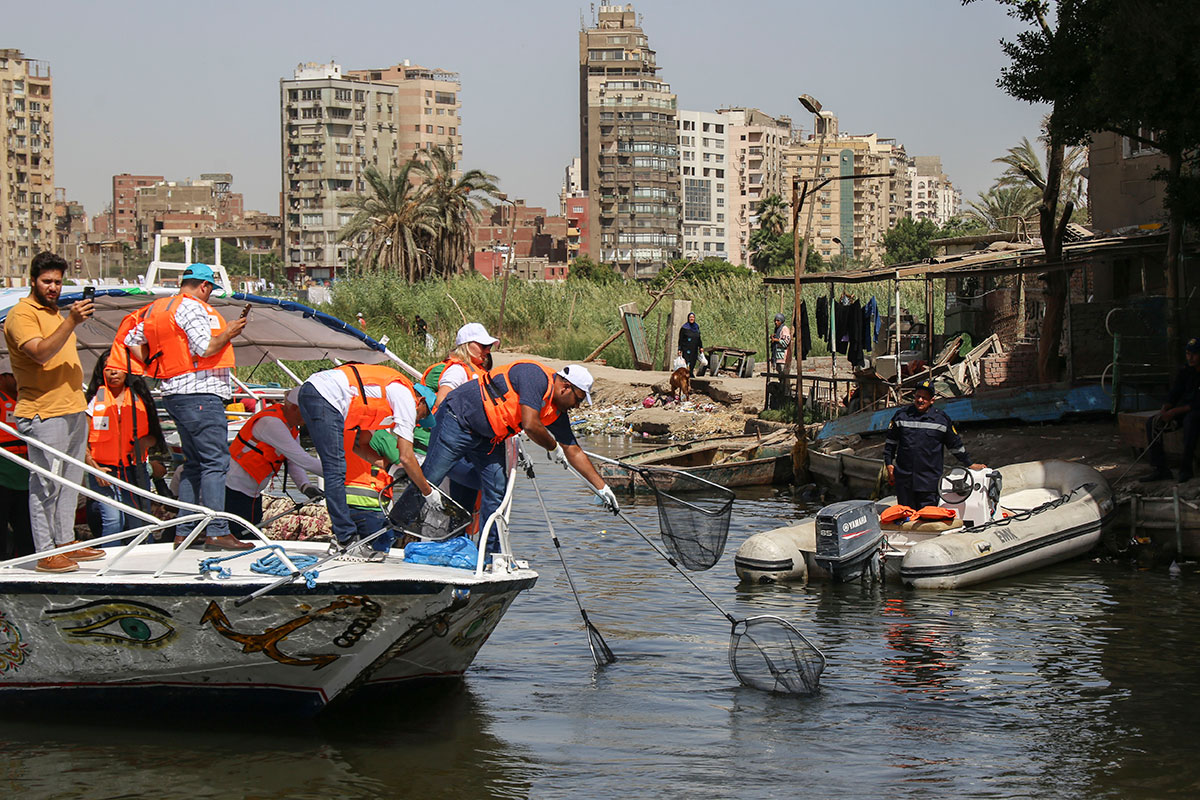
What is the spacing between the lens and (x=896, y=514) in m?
14.1

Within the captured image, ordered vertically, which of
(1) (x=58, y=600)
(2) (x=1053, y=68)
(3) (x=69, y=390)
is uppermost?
(2) (x=1053, y=68)

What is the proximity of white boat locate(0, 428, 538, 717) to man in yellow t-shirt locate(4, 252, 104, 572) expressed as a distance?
1.04ft

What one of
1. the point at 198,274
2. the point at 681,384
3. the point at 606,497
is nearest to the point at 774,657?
the point at 606,497

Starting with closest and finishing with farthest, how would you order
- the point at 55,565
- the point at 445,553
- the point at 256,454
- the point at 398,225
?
the point at 55,565 → the point at 445,553 → the point at 256,454 → the point at 398,225

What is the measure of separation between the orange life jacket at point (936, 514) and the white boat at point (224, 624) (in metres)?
6.55

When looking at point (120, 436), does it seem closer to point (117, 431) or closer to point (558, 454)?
point (117, 431)

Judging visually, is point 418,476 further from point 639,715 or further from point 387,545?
point 639,715

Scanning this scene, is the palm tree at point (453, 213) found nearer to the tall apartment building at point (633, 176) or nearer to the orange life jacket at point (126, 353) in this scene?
the orange life jacket at point (126, 353)

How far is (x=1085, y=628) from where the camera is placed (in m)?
11.6

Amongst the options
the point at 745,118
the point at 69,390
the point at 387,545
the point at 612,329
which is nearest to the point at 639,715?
the point at 387,545

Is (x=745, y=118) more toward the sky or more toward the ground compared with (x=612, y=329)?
more toward the sky

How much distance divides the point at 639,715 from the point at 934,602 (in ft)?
15.4

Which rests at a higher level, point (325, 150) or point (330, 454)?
point (325, 150)

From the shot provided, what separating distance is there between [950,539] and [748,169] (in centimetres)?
17281
